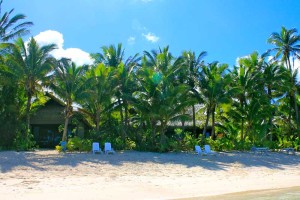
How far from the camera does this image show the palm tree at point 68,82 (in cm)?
1969

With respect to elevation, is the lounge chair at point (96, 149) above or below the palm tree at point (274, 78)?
below

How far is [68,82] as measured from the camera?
19.7 m

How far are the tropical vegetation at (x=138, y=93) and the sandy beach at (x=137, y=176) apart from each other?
9.43ft

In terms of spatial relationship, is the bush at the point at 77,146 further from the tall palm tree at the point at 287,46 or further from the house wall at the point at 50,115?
the tall palm tree at the point at 287,46

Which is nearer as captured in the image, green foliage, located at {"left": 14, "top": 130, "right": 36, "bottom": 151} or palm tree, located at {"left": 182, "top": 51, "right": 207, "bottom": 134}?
green foliage, located at {"left": 14, "top": 130, "right": 36, "bottom": 151}

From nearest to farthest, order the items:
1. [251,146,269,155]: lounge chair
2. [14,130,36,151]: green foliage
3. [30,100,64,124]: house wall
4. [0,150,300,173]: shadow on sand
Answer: [0,150,300,173]: shadow on sand
[14,130,36,151]: green foliage
[251,146,269,155]: lounge chair
[30,100,64,124]: house wall

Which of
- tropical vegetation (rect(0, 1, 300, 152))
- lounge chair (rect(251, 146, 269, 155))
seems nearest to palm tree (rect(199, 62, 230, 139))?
tropical vegetation (rect(0, 1, 300, 152))

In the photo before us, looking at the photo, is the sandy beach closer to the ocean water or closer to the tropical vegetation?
the ocean water

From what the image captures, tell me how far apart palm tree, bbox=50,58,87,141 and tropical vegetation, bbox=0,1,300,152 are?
0.17ft

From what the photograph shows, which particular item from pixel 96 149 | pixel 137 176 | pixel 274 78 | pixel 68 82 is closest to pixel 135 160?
pixel 96 149

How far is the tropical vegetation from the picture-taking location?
1953 centimetres

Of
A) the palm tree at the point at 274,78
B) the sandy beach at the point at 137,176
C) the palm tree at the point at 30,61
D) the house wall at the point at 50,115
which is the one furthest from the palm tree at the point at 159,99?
the palm tree at the point at 274,78

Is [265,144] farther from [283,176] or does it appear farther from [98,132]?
[98,132]

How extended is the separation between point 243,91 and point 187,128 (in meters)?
5.62
